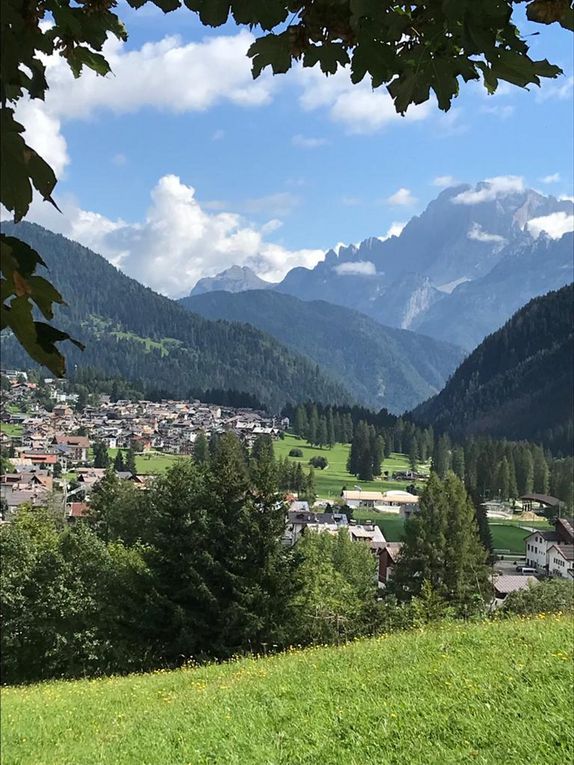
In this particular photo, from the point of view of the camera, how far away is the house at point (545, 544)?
7975 centimetres

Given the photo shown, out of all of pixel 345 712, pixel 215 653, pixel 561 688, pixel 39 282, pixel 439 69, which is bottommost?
pixel 215 653

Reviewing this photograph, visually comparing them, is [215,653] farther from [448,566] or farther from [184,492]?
[448,566]

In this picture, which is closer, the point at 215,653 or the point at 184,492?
the point at 215,653

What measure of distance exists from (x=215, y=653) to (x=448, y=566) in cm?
2303

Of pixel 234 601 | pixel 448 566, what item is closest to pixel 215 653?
pixel 234 601

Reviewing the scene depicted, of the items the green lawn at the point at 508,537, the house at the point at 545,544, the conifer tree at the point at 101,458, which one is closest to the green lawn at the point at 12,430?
the conifer tree at the point at 101,458

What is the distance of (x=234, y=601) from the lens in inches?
983

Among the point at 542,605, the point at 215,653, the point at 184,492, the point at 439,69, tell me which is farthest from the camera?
the point at 184,492

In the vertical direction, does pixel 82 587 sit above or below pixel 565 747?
below

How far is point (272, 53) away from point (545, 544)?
292ft

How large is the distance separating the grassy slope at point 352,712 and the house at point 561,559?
7037 cm

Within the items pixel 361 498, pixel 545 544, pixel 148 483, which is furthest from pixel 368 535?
pixel 361 498

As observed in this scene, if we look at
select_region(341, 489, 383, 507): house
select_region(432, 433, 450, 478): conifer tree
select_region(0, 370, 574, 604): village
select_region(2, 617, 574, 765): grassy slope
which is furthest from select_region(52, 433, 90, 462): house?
select_region(2, 617, 574, 765): grassy slope

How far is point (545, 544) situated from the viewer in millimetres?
81562
